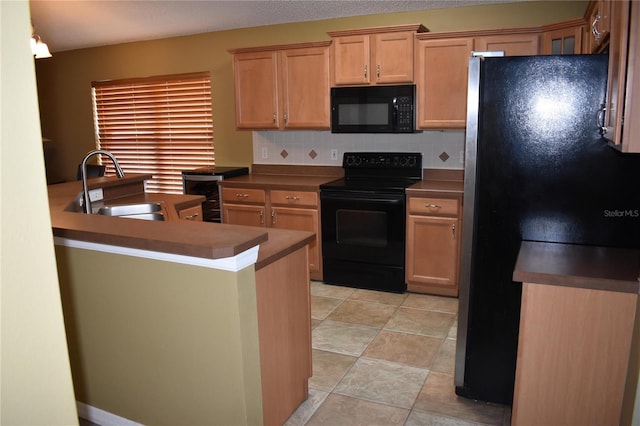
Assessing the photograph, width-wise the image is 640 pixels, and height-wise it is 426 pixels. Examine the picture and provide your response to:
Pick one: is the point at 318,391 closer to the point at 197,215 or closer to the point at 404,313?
the point at 404,313

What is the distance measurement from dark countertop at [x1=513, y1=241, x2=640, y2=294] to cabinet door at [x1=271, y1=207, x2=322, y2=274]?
229cm

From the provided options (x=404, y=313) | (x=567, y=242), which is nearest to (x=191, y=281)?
(x=567, y=242)

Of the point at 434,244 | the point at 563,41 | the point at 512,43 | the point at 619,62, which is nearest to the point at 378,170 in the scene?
the point at 434,244

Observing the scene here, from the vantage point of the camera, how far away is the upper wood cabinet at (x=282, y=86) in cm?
427

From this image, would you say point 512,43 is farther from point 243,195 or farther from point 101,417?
point 101,417

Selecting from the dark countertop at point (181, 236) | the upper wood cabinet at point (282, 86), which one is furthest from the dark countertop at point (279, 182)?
the dark countertop at point (181, 236)

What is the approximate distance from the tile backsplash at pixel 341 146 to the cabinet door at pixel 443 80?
0.37 meters

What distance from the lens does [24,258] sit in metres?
0.68

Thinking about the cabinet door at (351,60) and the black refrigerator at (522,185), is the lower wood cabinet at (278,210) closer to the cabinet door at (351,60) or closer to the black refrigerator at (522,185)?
the cabinet door at (351,60)

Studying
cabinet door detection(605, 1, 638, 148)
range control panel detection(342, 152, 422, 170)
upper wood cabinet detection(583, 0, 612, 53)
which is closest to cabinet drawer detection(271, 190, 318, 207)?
range control panel detection(342, 152, 422, 170)

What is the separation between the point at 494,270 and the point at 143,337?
1.59m

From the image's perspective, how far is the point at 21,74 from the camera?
65 centimetres

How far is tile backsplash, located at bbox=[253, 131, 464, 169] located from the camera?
14.1 ft

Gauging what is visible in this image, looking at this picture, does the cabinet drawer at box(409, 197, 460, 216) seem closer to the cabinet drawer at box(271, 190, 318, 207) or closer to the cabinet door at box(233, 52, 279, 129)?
the cabinet drawer at box(271, 190, 318, 207)
